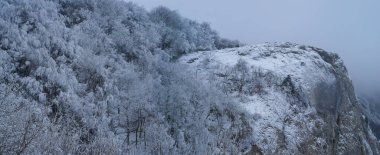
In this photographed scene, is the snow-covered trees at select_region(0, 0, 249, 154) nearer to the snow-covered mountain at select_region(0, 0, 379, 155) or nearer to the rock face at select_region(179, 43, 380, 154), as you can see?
the snow-covered mountain at select_region(0, 0, 379, 155)

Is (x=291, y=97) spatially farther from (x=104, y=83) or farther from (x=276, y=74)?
(x=104, y=83)

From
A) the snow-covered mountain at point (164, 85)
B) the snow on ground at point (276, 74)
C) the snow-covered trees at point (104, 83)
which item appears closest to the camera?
the snow-covered trees at point (104, 83)

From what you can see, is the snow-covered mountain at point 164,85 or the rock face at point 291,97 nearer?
the snow-covered mountain at point 164,85

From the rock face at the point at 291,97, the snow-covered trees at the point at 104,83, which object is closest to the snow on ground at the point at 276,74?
the rock face at the point at 291,97

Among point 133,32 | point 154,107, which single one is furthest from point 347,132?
point 133,32

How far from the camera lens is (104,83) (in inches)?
1070

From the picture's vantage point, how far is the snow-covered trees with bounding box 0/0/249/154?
69.9 feet

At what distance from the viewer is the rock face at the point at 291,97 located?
3070cm

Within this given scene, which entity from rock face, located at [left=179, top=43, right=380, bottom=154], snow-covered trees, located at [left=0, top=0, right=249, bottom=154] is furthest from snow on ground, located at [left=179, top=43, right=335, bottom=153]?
snow-covered trees, located at [left=0, top=0, right=249, bottom=154]

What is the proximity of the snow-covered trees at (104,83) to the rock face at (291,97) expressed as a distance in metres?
2.15

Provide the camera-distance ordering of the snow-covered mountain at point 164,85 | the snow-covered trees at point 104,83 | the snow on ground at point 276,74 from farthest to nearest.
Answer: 1. the snow on ground at point 276,74
2. the snow-covered mountain at point 164,85
3. the snow-covered trees at point 104,83

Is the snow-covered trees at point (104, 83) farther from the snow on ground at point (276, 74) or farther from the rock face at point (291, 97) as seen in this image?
the rock face at point (291, 97)

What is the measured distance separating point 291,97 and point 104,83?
14618mm

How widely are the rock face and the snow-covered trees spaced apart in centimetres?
215
